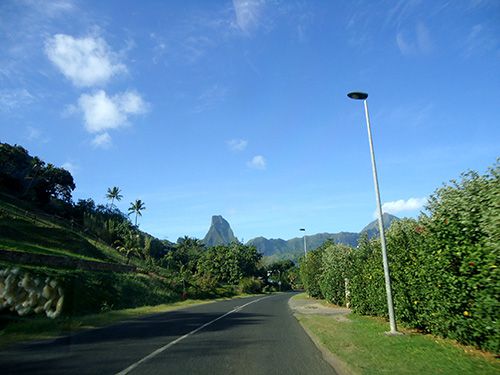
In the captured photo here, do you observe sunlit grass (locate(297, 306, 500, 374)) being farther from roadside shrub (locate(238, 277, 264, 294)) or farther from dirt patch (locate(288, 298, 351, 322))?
roadside shrub (locate(238, 277, 264, 294))

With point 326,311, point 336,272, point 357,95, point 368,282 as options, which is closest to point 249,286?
point 336,272

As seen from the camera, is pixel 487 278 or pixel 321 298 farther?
pixel 321 298

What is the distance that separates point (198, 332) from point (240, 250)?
82.9 metres

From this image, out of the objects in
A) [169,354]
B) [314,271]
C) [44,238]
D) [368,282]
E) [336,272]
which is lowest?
[169,354]

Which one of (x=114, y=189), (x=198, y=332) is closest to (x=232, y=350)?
(x=198, y=332)

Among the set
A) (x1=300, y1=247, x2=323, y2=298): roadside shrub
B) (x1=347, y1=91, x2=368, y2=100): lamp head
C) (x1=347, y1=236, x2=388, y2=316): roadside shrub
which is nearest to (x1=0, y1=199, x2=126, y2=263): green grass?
(x1=300, y1=247, x2=323, y2=298): roadside shrub

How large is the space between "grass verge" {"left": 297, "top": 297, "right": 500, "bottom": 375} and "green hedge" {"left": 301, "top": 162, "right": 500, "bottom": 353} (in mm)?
488

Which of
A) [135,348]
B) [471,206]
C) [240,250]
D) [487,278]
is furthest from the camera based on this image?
[240,250]

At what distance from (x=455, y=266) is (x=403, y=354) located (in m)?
2.50

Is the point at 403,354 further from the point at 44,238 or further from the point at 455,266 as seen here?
the point at 44,238

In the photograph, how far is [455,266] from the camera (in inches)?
392

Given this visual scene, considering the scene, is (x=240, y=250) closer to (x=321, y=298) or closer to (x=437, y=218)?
(x=321, y=298)

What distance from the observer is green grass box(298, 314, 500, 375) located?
25.1 ft

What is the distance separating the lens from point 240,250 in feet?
318
